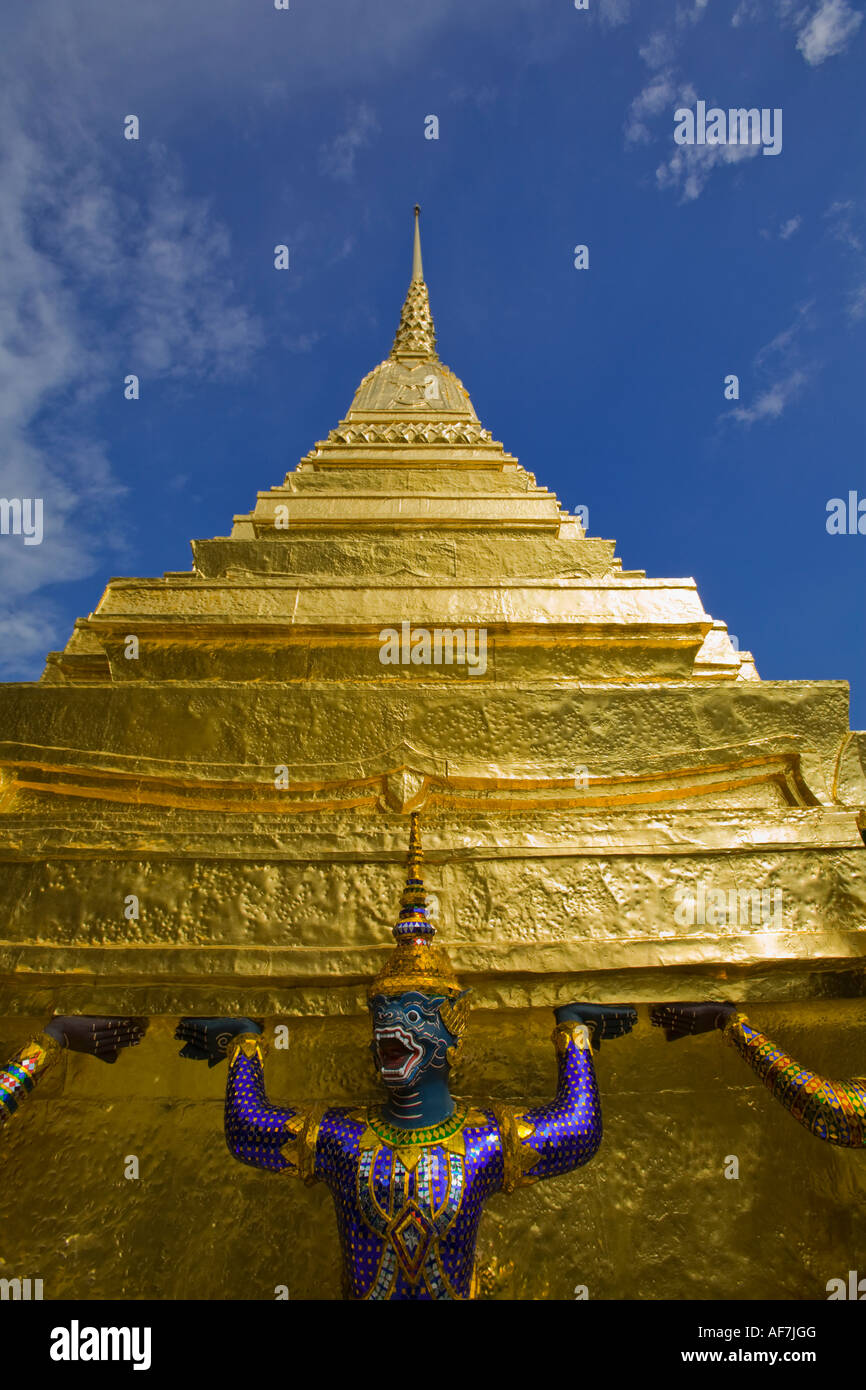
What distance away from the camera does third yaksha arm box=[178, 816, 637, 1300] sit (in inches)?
→ 104

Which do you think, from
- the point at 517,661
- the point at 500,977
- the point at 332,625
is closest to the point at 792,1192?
the point at 500,977

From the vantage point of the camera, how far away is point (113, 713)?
180 inches

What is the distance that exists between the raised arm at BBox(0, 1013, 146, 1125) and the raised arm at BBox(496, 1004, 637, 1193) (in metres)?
1.61

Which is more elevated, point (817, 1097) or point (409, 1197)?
point (817, 1097)

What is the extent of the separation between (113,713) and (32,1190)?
2.44 meters

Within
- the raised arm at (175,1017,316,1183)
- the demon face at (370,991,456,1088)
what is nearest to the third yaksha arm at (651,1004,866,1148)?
the demon face at (370,991,456,1088)

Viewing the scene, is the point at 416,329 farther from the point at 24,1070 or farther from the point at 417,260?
the point at 24,1070

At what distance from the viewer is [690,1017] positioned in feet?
10.6

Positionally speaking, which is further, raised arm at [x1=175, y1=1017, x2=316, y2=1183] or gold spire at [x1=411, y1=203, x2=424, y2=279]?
gold spire at [x1=411, y1=203, x2=424, y2=279]

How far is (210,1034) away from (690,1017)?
2016mm

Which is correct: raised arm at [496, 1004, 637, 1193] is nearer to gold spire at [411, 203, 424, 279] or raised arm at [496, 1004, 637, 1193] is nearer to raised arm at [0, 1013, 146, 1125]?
raised arm at [0, 1013, 146, 1125]

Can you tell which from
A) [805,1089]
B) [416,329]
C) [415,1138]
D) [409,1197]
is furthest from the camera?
[416,329]

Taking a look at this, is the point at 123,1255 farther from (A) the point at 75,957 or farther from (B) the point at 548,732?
(B) the point at 548,732

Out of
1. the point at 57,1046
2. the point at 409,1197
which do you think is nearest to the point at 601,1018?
the point at 409,1197
